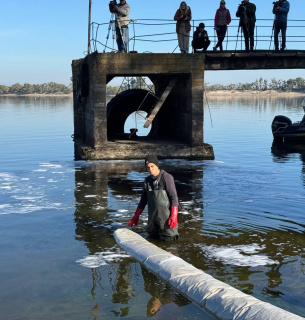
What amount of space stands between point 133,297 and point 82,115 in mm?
17460

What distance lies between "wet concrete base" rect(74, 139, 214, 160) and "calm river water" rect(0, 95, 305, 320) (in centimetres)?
57

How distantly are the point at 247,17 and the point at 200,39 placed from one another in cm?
221

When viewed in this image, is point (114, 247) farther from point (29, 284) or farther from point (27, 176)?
point (27, 176)

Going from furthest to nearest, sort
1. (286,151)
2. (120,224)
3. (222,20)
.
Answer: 1. (286,151)
2. (222,20)
3. (120,224)

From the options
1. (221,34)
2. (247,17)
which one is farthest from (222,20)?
(247,17)

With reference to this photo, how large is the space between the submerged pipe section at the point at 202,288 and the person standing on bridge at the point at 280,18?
1503 cm

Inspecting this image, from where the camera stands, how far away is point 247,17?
21.4 metres

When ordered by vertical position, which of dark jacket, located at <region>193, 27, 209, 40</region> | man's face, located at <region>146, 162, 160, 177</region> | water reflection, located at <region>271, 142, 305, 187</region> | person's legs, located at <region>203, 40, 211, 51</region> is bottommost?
water reflection, located at <region>271, 142, 305, 187</region>

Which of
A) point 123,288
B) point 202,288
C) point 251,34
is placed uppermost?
point 251,34

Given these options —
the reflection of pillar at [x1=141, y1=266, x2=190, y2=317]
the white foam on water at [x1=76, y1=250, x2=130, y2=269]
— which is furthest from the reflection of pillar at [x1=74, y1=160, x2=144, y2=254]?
the reflection of pillar at [x1=141, y1=266, x2=190, y2=317]

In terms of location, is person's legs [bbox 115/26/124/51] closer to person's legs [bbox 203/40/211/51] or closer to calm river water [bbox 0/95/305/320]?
person's legs [bbox 203/40/211/51]

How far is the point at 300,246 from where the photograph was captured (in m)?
9.23

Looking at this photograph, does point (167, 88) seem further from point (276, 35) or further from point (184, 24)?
point (276, 35)

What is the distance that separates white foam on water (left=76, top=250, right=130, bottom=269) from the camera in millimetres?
8281
